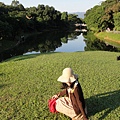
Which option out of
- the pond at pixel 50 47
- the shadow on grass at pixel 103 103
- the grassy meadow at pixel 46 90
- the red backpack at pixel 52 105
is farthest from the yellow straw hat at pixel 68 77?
the pond at pixel 50 47

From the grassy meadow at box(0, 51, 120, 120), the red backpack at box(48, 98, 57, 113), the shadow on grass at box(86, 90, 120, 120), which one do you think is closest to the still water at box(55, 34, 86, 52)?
the grassy meadow at box(0, 51, 120, 120)

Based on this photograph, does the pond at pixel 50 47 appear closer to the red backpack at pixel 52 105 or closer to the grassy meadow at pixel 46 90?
the grassy meadow at pixel 46 90

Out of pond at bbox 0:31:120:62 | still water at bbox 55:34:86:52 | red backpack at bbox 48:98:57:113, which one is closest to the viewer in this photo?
red backpack at bbox 48:98:57:113

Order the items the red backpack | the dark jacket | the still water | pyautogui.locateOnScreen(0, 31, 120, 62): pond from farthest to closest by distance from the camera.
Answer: the still water < pyautogui.locateOnScreen(0, 31, 120, 62): pond < the red backpack < the dark jacket

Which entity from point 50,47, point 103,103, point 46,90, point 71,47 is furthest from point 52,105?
point 71,47

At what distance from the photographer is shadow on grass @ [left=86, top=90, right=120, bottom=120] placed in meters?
5.95

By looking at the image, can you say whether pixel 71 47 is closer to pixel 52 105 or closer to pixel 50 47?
pixel 50 47

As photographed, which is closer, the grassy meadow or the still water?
the grassy meadow

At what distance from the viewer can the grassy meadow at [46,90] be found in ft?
19.2

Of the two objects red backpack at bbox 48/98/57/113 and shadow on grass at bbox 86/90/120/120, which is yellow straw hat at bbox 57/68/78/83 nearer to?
red backpack at bbox 48/98/57/113

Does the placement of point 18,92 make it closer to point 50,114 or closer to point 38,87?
point 38,87

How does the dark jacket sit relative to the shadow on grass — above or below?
above

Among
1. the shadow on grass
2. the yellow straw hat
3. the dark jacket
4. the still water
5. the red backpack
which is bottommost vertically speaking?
the still water

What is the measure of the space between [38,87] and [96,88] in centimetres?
216
